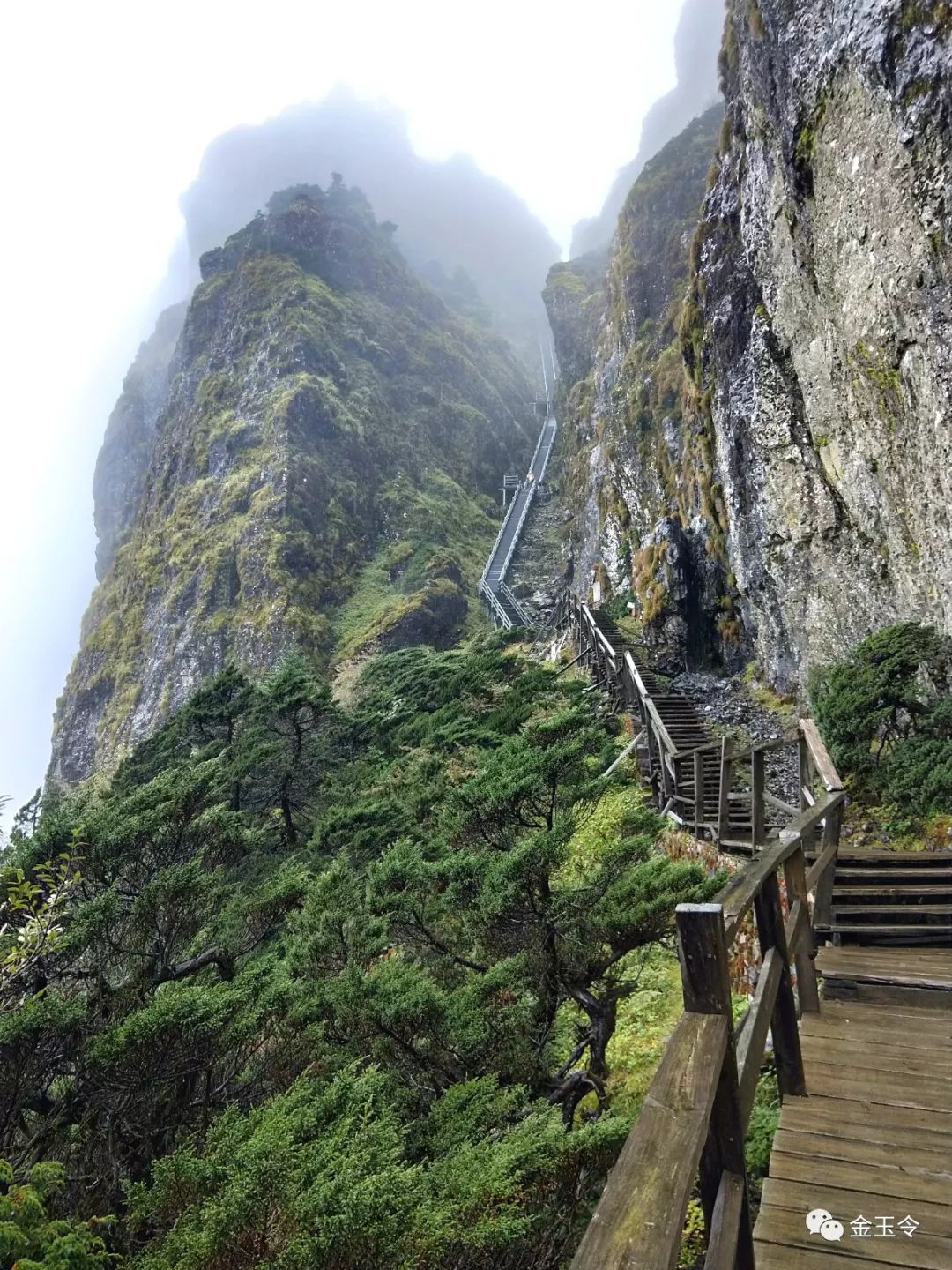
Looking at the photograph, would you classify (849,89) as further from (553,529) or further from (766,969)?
(553,529)

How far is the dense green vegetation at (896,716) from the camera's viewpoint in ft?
25.4

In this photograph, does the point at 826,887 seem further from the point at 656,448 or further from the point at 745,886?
the point at 656,448

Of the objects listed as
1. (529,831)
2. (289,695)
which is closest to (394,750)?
(289,695)

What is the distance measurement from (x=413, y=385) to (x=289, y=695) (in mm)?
42219

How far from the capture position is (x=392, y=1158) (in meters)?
3.28

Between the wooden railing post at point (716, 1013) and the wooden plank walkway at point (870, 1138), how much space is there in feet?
1.99

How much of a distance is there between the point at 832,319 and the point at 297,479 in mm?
33552

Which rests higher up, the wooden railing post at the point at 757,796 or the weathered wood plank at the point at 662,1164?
the weathered wood plank at the point at 662,1164

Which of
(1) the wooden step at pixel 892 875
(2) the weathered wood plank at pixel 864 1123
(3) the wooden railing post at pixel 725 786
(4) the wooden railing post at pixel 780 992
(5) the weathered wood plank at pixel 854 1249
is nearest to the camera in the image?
(5) the weathered wood plank at pixel 854 1249

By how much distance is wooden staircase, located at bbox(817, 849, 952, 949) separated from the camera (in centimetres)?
520

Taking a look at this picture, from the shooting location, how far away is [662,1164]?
4.53 ft

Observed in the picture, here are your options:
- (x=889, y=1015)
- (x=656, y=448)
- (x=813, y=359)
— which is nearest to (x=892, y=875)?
(x=889, y=1015)

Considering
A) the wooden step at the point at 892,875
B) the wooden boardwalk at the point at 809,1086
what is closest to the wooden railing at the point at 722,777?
the wooden step at the point at 892,875

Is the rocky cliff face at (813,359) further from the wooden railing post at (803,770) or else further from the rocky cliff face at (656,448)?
the wooden railing post at (803,770)
